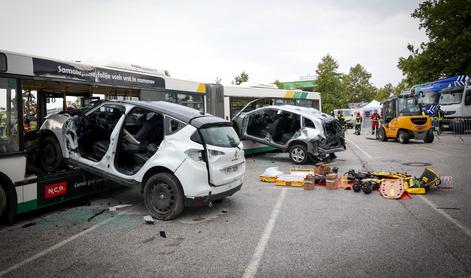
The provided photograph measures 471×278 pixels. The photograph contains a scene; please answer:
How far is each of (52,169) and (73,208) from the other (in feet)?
3.04

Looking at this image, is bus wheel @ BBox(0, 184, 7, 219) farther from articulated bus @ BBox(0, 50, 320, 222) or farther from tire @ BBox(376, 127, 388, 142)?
tire @ BBox(376, 127, 388, 142)

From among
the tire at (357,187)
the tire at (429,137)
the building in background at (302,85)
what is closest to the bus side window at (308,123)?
the tire at (357,187)

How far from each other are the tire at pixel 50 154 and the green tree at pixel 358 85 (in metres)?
78.3

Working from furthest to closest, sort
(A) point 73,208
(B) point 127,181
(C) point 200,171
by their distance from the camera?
(A) point 73,208
(B) point 127,181
(C) point 200,171

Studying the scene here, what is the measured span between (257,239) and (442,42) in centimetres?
3332

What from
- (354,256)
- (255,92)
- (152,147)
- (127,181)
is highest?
(255,92)

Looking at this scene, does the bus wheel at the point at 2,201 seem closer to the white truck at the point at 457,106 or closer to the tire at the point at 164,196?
the tire at the point at 164,196

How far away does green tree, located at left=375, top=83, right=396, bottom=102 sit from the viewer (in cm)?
8350

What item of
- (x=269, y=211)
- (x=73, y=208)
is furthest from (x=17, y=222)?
(x=269, y=211)

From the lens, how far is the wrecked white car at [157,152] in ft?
17.2

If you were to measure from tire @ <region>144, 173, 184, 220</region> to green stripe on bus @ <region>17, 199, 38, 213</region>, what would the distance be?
1.92 m

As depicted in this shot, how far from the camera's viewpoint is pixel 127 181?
5.77 metres

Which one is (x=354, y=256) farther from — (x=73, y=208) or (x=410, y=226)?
(x=73, y=208)

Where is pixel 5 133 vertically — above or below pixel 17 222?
above
